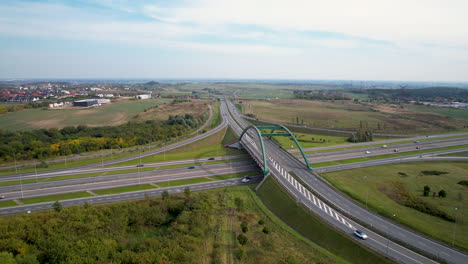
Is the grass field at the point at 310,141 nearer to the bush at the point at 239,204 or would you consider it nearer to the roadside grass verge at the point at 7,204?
the bush at the point at 239,204

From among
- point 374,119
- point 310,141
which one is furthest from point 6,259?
point 374,119

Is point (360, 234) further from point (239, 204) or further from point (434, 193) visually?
point (434, 193)

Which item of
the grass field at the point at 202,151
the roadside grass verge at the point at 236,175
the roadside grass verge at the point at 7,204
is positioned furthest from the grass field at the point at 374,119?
the roadside grass verge at the point at 7,204

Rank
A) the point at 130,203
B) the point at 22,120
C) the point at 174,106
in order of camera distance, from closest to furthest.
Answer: the point at 130,203
the point at 22,120
the point at 174,106

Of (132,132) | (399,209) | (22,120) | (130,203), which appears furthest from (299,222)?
(22,120)

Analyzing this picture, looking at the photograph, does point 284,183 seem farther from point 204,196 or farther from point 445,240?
point 445,240

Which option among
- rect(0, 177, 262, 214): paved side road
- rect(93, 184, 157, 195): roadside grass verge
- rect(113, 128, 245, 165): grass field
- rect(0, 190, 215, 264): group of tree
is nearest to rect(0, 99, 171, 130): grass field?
rect(113, 128, 245, 165): grass field
